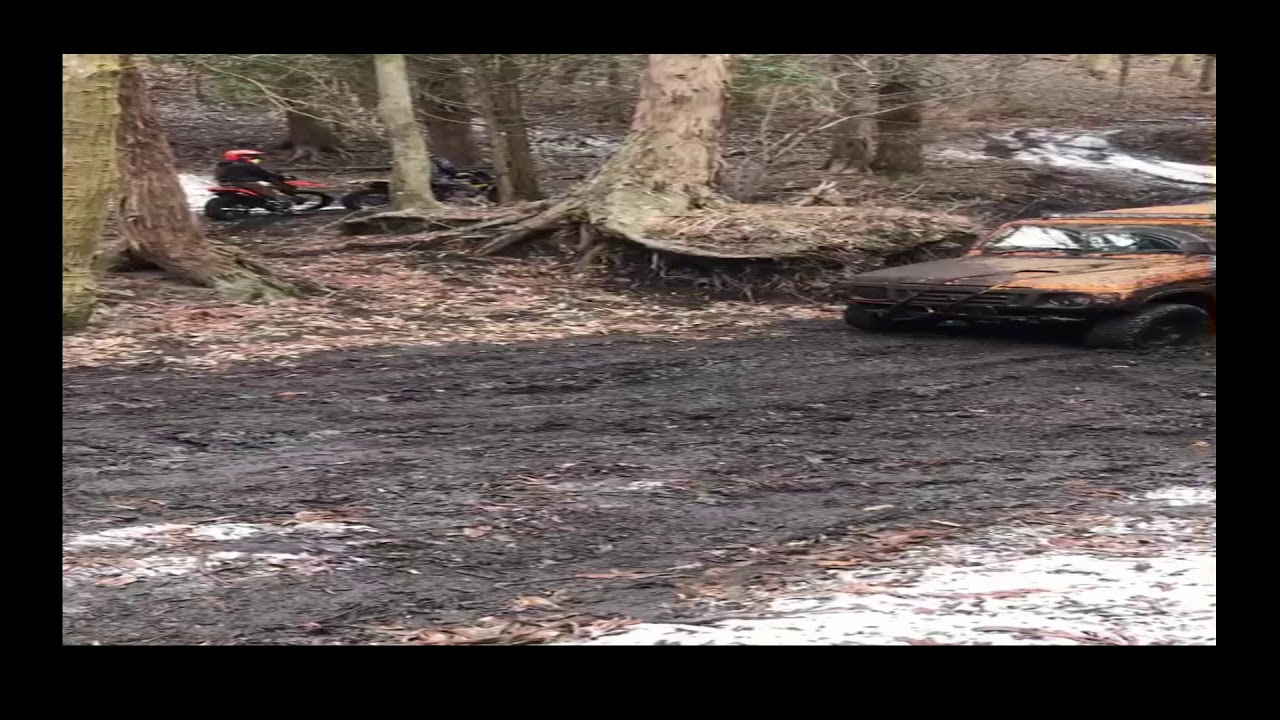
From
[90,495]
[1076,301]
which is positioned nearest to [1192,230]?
[1076,301]

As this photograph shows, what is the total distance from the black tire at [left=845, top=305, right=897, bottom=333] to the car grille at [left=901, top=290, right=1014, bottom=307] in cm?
57

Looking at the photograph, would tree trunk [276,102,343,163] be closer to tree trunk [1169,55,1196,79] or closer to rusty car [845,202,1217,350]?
rusty car [845,202,1217,350]

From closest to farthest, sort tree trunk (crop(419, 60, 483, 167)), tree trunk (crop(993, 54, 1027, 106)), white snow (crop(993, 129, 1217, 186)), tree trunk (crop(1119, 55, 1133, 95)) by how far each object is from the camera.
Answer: tree trunk (crop(993, 54, 1027, 106))
tree trunk (crop(419, 60, 483, 167))
white snow (crop(993, 129, 1217, 186))
tree trunk (crop(1119, 55, 1133, 95))

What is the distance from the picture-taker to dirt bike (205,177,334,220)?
1266cm

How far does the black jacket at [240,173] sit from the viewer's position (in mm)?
13344

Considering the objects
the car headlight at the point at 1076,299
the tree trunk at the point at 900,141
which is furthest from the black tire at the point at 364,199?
the car headlight at the point at 1076,299

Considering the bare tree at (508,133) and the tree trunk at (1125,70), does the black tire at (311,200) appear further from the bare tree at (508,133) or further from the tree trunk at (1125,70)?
the tree trunk at (1125,70)

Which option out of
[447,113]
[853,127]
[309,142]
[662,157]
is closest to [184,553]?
[662,157]

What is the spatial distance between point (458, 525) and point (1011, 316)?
4.41 m

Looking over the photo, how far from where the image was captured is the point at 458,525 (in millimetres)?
5305

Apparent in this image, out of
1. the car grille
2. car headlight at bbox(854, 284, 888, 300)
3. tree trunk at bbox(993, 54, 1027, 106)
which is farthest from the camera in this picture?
tree trunk at bbox(993, 54, 1027, 106)

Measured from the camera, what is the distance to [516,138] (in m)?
14.6

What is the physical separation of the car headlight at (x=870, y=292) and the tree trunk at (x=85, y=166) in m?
5.83

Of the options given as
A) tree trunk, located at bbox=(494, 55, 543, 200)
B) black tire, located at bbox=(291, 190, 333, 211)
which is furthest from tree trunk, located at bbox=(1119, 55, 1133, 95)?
black tire, located at bbox=(291, 190, 333, 211)
